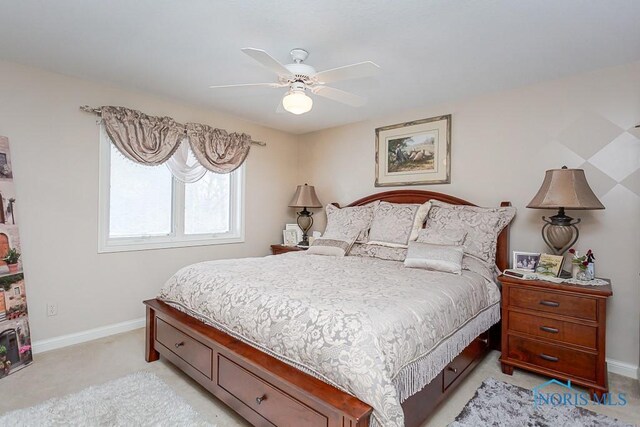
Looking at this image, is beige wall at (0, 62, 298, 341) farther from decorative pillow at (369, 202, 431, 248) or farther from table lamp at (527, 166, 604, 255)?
table lamp at (527, 166, 604, 255)

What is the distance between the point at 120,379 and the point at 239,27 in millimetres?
2570

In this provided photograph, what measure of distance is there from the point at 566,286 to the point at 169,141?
3787mm

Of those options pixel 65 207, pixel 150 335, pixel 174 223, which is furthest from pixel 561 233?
pixel 65 207

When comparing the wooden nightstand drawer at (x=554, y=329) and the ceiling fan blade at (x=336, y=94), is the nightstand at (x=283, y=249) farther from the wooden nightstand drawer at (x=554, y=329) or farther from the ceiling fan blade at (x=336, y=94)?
the wooden nightstand drawer at (x=554, y=329)

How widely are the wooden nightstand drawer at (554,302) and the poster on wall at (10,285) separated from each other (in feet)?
12.6

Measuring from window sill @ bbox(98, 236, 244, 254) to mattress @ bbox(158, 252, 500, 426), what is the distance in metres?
1.06

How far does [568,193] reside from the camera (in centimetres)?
245

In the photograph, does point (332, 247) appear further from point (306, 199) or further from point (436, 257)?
point (306, 199)

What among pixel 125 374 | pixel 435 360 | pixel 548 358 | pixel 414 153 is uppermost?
pixel 414 153

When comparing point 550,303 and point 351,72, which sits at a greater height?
point 351,72

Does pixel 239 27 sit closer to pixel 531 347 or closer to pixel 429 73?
pixel 429 73

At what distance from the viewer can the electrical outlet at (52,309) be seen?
286 cm

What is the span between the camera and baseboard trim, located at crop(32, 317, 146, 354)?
2.81 metres

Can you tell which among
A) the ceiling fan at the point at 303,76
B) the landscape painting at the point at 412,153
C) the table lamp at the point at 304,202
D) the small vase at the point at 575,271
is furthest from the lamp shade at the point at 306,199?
the small vase at the point at 575,271
